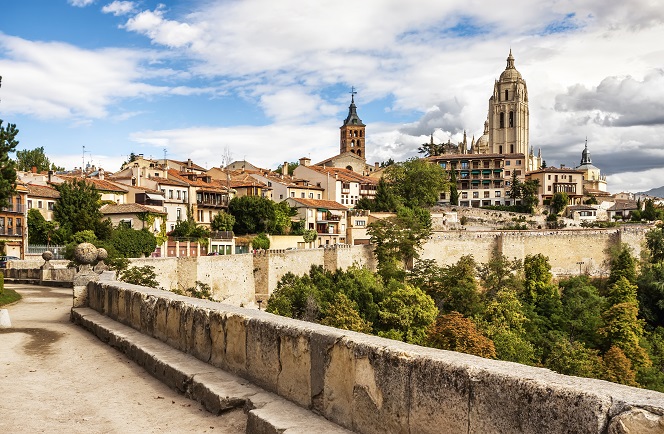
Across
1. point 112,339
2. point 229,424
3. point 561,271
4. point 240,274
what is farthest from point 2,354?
point 561,271

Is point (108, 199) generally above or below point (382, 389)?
above

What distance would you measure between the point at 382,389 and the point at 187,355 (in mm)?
3495

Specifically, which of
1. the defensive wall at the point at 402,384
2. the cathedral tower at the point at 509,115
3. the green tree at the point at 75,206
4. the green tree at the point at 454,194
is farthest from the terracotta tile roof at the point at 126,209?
the cathedral tower at the point at 509,115

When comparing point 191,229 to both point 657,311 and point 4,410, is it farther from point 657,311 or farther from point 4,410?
point 4,410

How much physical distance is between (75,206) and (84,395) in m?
44.0

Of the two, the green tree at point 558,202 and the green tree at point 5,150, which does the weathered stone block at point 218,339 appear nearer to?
the green tree at point 5,150

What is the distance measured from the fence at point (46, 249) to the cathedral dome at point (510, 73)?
365 feet

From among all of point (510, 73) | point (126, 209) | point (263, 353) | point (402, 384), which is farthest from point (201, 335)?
point (510, 73)

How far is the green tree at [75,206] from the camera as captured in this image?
44.6 m

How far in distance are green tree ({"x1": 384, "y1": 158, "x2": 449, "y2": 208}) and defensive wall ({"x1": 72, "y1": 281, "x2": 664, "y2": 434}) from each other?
78882 millimetres

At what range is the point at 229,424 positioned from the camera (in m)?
4.96

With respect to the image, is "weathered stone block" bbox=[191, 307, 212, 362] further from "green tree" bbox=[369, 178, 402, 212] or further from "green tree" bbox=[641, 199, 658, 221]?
"green tree" bbox=[641, 199, 658, 221]

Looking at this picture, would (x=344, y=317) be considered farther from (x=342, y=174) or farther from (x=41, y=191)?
(x=342, y=174)

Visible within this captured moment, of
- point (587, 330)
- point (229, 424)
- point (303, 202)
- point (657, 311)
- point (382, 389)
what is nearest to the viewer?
point (382, 389)
